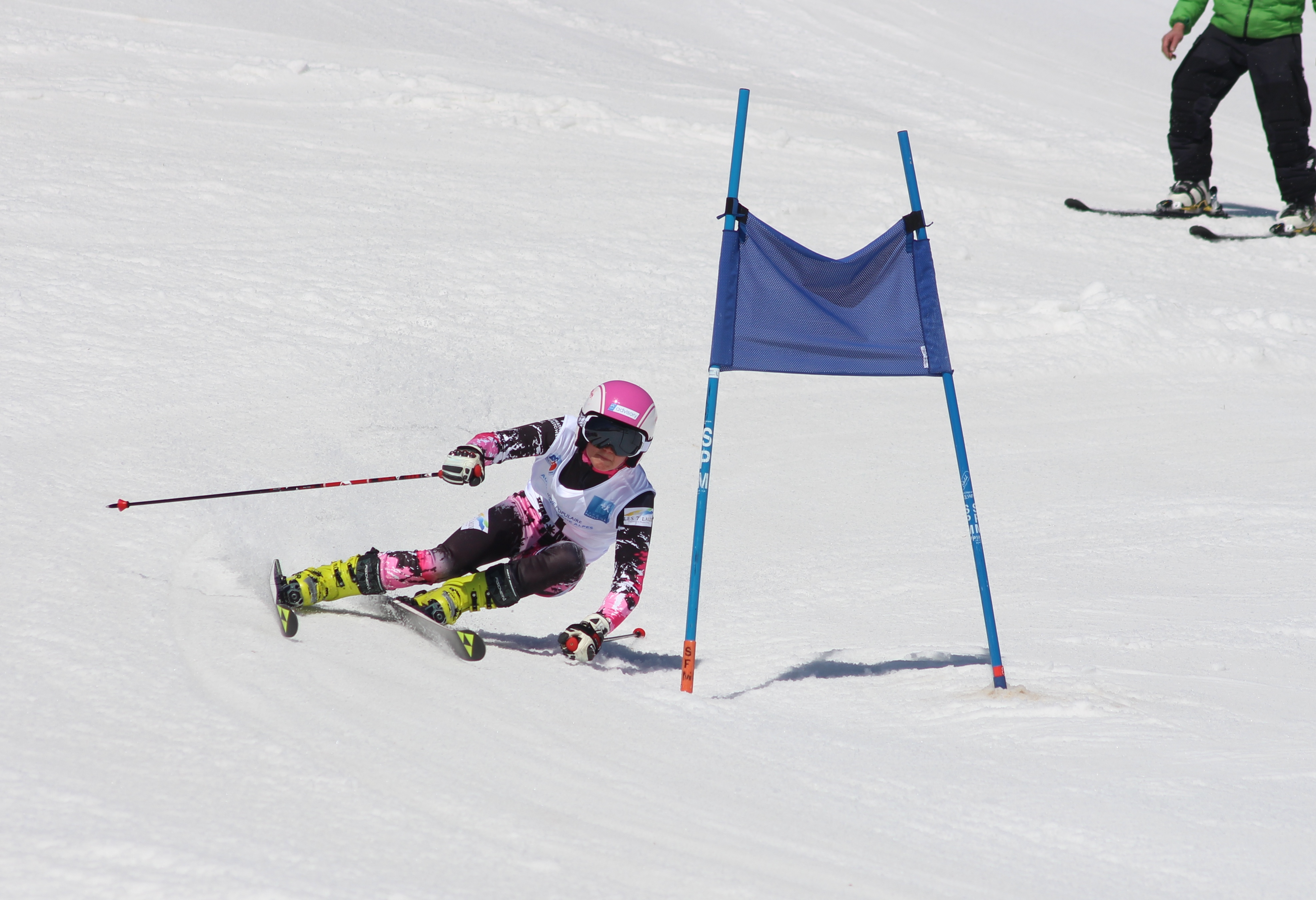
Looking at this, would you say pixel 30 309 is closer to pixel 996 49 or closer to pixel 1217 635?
pixel 1217 635

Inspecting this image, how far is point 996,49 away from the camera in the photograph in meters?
18.6

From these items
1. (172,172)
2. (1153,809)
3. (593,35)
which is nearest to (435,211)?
(172,172)

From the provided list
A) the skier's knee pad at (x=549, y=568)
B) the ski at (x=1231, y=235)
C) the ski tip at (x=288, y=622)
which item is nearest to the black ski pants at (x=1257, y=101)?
the ski at (x=1231, y=235)

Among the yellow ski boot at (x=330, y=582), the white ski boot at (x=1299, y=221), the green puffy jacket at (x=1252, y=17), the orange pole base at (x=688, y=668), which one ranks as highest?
the green puffy jacket at (x=1252, y=17)

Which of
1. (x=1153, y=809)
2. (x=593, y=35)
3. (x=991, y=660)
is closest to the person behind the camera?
(x=1153, y=809)

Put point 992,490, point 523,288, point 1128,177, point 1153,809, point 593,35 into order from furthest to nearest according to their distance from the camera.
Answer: point 593,35
point 1128,177
point 523,288
point 992,490
point 1153,809

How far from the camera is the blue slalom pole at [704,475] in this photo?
15.2ft

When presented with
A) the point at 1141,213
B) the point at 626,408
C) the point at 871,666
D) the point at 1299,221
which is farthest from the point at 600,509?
the point at 1299,221

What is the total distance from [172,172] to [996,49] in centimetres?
1279

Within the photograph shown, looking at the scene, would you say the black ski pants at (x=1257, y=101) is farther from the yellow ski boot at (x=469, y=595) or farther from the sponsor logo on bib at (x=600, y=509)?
the yellow ski boot at (x=469, y=595)

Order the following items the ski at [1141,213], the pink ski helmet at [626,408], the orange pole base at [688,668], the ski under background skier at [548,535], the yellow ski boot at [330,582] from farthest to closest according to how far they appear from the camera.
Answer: the ski at [1141,213] < the pink ski helmet at [626,408] < the ski under background skier at [548,535] < the yellow ski boot at [330,582] < the orange pole base at [688,668]

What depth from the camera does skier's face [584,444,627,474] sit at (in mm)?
5066

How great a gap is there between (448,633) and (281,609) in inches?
23.4

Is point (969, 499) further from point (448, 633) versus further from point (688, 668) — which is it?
point (448, 633)
